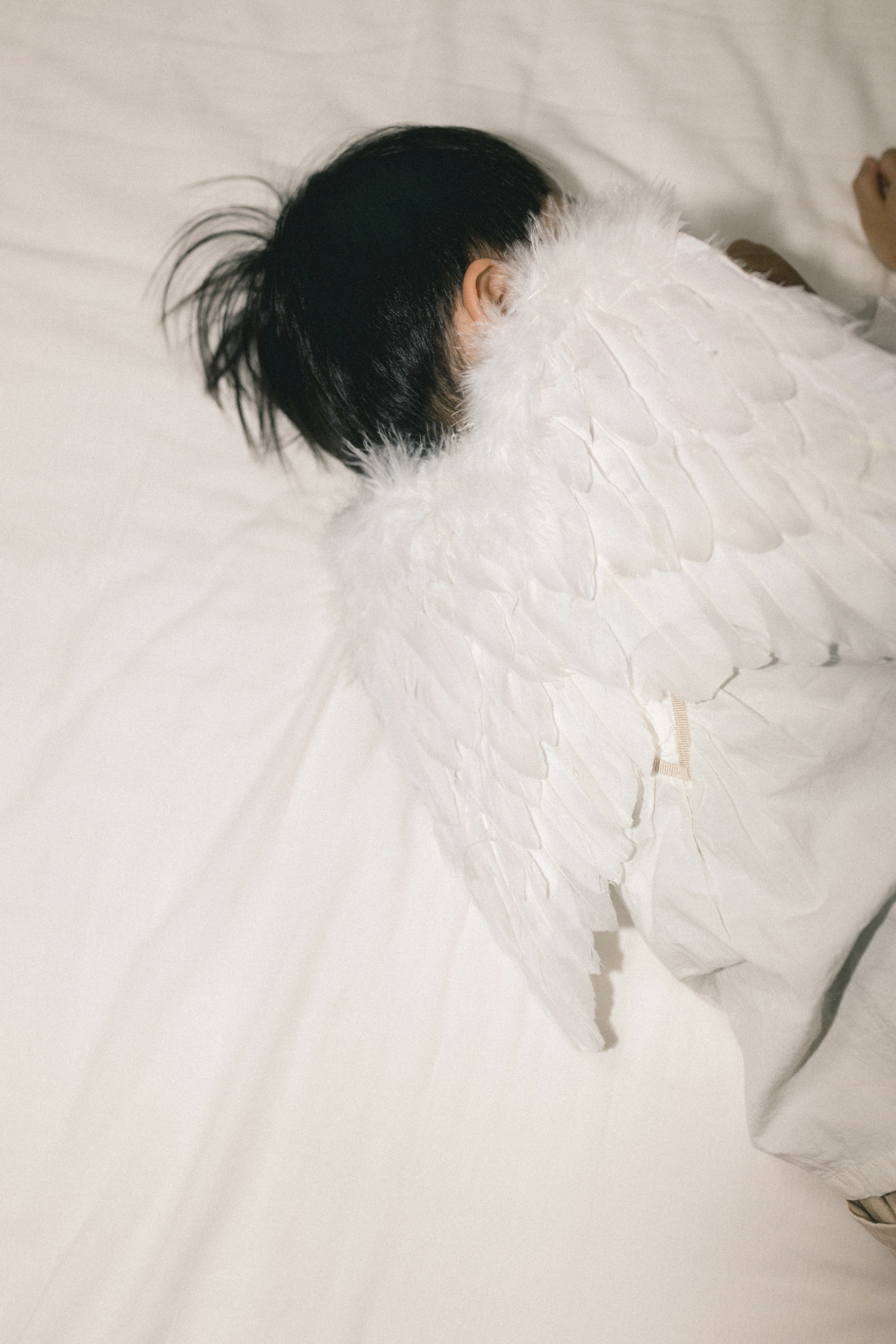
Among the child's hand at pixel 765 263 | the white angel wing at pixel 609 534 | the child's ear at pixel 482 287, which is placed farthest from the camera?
the child's hand at pixel 765 263

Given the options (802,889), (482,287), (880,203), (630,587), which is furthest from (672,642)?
(880,203)

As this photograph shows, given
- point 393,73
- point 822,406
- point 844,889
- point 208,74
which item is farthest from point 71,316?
point 844,889

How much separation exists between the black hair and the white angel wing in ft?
0.22

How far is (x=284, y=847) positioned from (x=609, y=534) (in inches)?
15.5

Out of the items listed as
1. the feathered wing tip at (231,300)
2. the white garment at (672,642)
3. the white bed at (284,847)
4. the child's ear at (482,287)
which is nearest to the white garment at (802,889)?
the white garment at (672,642)

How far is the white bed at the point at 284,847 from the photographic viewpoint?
670mm

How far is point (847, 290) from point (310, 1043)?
85cm

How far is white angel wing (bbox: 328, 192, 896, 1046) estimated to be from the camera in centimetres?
51

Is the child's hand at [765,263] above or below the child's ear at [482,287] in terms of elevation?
above

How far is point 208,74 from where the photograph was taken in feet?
2.92

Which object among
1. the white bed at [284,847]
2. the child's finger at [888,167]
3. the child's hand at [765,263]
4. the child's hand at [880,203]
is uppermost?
the child's finger at [888,167]

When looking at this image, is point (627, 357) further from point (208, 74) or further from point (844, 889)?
point (208, 74)

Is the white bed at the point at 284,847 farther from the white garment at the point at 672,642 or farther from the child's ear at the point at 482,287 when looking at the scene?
the child's ear at the point at 482,287

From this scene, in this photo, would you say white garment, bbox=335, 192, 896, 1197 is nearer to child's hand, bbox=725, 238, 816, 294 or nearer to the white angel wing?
the white angel wing
